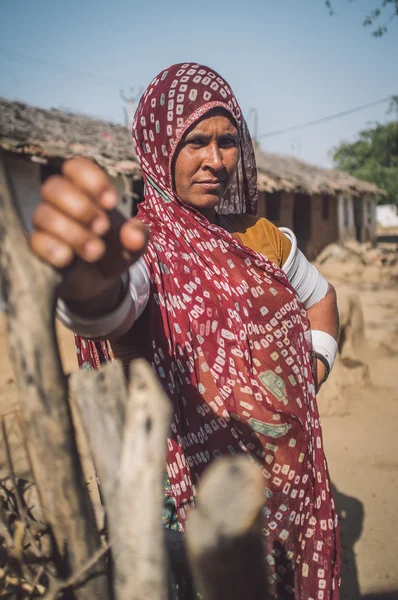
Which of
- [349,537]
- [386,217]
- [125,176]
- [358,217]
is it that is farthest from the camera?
[386,217]

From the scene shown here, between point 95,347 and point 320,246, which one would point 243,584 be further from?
point 320,246

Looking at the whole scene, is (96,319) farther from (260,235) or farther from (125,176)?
(125,176)

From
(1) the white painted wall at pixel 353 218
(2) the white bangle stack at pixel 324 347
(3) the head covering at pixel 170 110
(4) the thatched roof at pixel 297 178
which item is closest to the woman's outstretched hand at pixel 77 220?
(3) the head covering at pixel 170 110

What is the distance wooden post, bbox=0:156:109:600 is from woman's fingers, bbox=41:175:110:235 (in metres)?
0.05

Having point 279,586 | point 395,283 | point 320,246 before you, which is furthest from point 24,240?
point 320,246

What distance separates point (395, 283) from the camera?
1209 cm

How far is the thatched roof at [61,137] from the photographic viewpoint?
22.0 feet

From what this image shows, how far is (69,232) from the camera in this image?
0.56 metres

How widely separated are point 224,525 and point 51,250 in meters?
0.45

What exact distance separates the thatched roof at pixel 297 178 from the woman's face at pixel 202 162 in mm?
10171

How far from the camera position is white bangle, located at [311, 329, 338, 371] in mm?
1588

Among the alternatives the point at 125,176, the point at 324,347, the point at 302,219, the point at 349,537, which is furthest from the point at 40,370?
the point at 302,219

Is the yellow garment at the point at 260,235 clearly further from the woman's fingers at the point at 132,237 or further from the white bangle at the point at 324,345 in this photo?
the woman's fingers at the point at 132,237

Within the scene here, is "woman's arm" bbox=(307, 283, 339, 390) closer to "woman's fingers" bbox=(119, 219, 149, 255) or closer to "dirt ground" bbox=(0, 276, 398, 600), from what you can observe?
"dirt ground" bbox=(0, 276, 398, 600)
